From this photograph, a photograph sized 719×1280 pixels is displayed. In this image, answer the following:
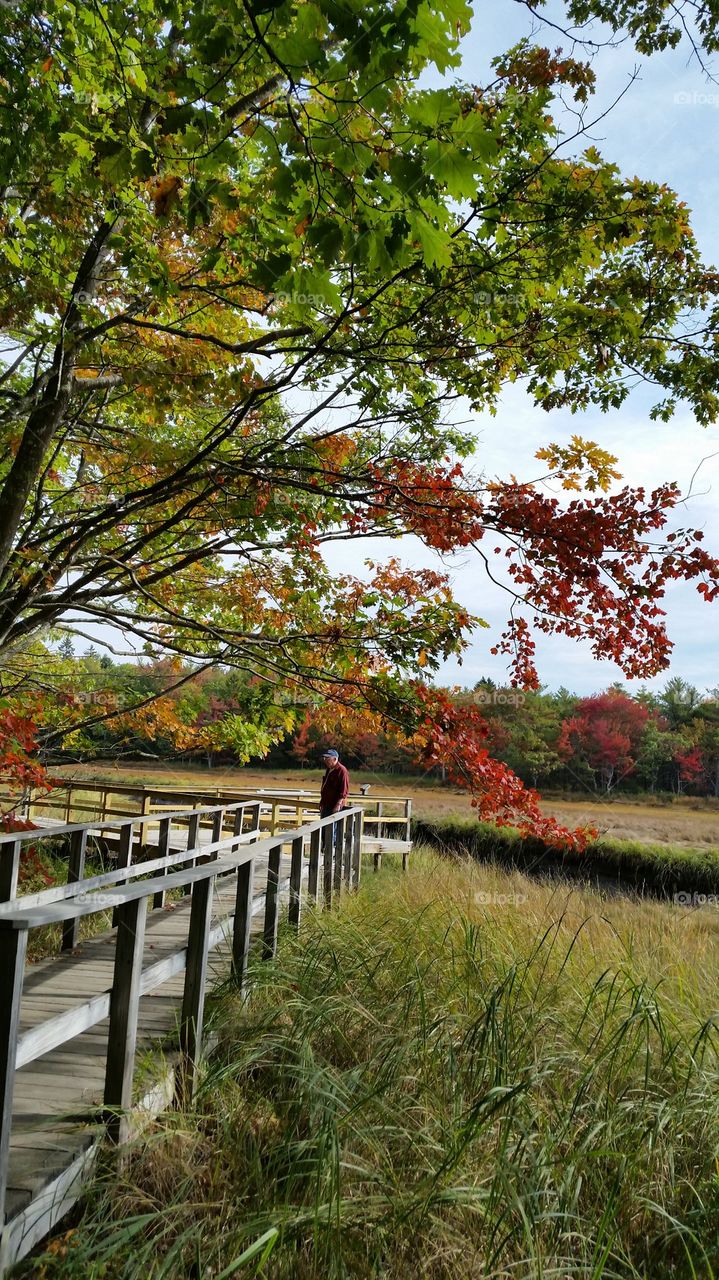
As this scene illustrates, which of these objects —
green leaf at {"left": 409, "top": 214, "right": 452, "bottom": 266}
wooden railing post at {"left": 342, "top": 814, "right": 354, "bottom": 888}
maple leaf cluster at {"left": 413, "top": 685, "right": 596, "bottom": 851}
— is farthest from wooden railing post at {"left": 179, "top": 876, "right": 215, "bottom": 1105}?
wooden railing post at {"left": 342, "top": 814, "right": 354, "bottom": 888}

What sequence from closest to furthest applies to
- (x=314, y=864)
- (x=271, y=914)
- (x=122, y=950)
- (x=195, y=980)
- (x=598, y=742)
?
1. (x=122, y=950)
2. (x=195, y=980)
3. (x=271, y=914)
4. (x=314, y=864)
5. (x=598, y=742)

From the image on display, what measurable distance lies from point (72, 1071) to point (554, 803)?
45.2 m

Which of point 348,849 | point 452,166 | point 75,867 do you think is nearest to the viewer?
point 452,166

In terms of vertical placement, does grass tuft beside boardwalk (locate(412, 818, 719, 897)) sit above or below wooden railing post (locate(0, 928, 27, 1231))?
below

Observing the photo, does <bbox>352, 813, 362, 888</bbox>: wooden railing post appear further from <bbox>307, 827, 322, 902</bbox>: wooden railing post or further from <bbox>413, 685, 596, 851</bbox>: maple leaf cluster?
<bbox>413, 685, 596, 851</bbox>: maple leaf cluster

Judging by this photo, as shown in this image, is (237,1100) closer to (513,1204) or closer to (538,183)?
(513,1204)

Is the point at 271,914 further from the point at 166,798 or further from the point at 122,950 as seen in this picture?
the point at 166,798

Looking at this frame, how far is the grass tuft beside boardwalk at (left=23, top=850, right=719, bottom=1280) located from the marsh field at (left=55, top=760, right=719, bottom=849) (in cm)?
1265

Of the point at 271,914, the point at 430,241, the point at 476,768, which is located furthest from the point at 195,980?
the point at 430,241

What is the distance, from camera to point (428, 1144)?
2.96 m

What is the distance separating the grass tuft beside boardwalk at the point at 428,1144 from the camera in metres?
2.48

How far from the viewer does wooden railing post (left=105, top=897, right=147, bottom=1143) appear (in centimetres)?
300

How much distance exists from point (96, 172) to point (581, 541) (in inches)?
147

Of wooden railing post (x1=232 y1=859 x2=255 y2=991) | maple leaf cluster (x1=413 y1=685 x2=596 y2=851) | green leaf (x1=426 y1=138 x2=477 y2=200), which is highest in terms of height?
green leaf (x1=426 y1=138 x2=477 y2=200)
